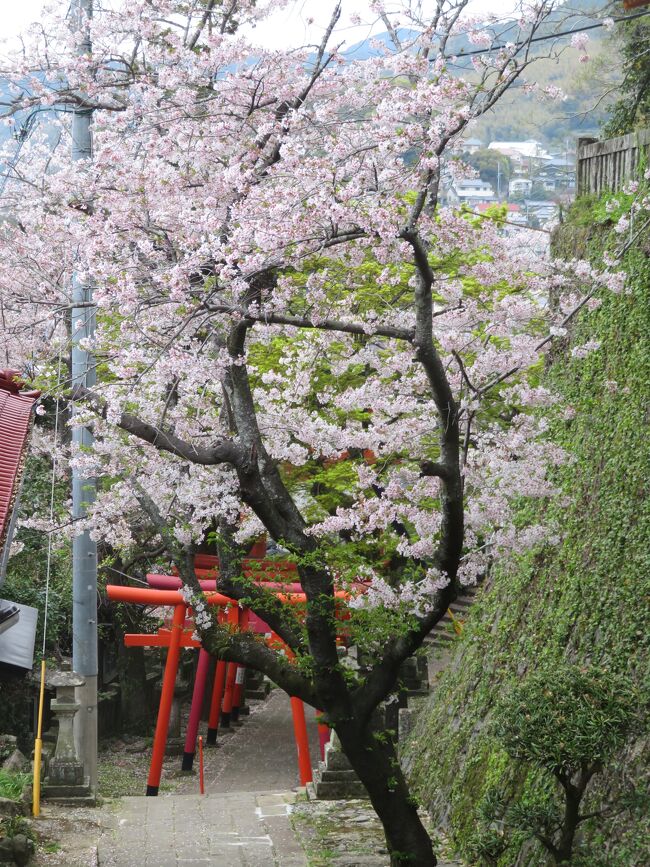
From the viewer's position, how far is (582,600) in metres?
8.86

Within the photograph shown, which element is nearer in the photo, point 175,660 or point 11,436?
point 11,436

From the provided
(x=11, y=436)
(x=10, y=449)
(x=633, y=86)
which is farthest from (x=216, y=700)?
(x=633, y=86)

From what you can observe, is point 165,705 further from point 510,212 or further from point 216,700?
point 510,212

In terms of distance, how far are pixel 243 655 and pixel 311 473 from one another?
8040 millimetres

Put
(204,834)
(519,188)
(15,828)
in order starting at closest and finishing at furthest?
(15,828), (204,834), (519,188)

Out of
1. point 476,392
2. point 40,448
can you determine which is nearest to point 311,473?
point 40,448

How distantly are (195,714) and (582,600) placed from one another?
992 cm

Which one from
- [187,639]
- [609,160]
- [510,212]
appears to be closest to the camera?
[609,160]

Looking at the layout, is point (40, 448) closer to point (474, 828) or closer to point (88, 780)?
point (88, 780)

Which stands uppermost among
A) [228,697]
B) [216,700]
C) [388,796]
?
[388,796]

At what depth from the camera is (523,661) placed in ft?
32.0

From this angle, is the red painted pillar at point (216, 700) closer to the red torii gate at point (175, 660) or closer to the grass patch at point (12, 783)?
the red torii gate at point (175, 660)

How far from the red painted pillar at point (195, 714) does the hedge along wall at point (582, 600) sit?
17.0ft

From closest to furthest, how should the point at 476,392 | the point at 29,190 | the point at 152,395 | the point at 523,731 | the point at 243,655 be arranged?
the point at 523,731, the point at 476,392, the point at 243,655, the point at 152,395, the point at 29,190
